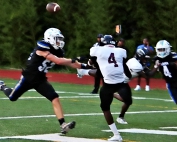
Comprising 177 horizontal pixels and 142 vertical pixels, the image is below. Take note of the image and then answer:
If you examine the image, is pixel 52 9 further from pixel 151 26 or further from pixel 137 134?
pixel 151 26

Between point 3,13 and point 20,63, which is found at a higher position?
point 3,13

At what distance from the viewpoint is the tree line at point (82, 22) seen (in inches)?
1055

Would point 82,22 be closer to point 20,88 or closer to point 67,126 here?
point 20,88

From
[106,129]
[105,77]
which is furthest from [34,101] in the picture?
[105,77]

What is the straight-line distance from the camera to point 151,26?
26.9 metres

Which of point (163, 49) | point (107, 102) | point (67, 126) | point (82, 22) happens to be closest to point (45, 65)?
point (67, 126)

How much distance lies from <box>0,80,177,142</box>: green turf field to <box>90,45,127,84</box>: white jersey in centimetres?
109

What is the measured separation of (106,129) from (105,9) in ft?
57.6

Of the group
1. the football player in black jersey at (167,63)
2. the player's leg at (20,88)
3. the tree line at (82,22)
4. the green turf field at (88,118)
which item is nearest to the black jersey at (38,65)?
the player's leg at (20,88)

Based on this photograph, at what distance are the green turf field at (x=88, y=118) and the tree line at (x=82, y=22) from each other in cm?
770

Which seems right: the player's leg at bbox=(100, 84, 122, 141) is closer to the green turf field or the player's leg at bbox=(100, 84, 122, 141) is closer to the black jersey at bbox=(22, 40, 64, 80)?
the green turf field

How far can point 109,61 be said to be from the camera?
10125 mm

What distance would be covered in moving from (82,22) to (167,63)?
59.1 ft

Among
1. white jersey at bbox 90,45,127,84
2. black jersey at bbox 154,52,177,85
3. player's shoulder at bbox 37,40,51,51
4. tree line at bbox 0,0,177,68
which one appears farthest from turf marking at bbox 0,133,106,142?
tree line at bbox 0,0,177,68
